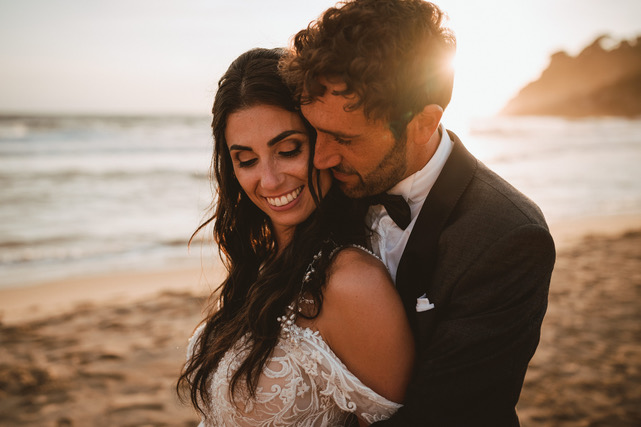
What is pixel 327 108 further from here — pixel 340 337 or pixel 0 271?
pixel 0 271

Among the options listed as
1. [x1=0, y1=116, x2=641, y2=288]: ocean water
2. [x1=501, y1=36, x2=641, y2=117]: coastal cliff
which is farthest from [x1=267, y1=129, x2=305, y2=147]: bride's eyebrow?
[x1=501, y1=36, x2=641, y2=117]: coastal cliff

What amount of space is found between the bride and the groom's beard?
13 cm

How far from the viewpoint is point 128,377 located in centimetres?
479

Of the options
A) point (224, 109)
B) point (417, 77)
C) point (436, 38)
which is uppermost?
point (436, 38)

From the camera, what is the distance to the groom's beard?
2.34 m

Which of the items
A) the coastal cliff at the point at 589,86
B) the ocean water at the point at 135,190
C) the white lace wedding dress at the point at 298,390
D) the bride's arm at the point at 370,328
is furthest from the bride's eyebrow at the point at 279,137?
the coastal cliff at the point at 589,86

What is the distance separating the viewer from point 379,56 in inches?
84.0

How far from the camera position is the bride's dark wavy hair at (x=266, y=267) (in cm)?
221

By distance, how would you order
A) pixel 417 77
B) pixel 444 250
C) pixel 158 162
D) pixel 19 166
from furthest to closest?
pixel 158 162
pixel 19 166
pixel 417 77
pixel 444 250

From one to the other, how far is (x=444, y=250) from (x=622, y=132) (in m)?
33.2

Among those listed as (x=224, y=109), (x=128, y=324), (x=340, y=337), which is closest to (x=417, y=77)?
(x=224, y=109)

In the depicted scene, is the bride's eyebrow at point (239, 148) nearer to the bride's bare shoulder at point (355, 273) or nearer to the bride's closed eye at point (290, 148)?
the bride's closed eye at point (290, 148)

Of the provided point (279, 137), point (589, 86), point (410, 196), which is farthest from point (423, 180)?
point (589, 86)

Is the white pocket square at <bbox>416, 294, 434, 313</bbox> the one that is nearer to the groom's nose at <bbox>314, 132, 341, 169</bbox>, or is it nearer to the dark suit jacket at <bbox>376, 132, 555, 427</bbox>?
the dark suit jacket at <bbox>376, 132, 555, 427</bbox>
